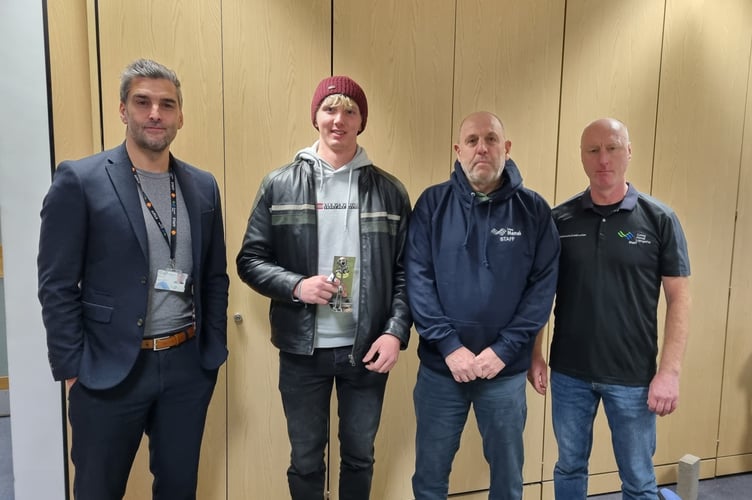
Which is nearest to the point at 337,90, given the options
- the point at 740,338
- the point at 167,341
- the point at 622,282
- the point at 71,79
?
the point at 167,341

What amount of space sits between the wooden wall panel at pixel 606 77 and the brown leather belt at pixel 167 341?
6.43ft

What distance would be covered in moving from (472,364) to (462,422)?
30 centimetres

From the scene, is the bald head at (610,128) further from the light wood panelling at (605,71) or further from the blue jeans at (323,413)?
the blue jeans at (323,413)

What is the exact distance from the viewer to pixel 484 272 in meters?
1.77

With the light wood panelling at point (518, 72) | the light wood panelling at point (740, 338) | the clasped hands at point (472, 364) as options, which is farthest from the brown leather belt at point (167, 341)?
the light wood panelling at point (740, 338)

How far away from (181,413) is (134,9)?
1.65 metres

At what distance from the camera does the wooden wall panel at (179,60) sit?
6.74 feet

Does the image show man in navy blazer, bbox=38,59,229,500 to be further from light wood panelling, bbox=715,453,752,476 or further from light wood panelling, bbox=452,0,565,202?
light wood panelling, bbox=715,453,752,476

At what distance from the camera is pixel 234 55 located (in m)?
2.17

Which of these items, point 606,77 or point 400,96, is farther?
point 606,77

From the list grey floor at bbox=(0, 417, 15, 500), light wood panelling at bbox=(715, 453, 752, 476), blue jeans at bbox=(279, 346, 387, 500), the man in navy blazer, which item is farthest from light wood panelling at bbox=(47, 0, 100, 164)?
light wood panelling at bbox=(715, 453, 752, 476)

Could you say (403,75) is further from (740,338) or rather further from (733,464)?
(733,464)

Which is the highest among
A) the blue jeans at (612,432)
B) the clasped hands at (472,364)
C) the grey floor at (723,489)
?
the clasped hands at (472,364)

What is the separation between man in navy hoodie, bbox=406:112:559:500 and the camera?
1.77 m
